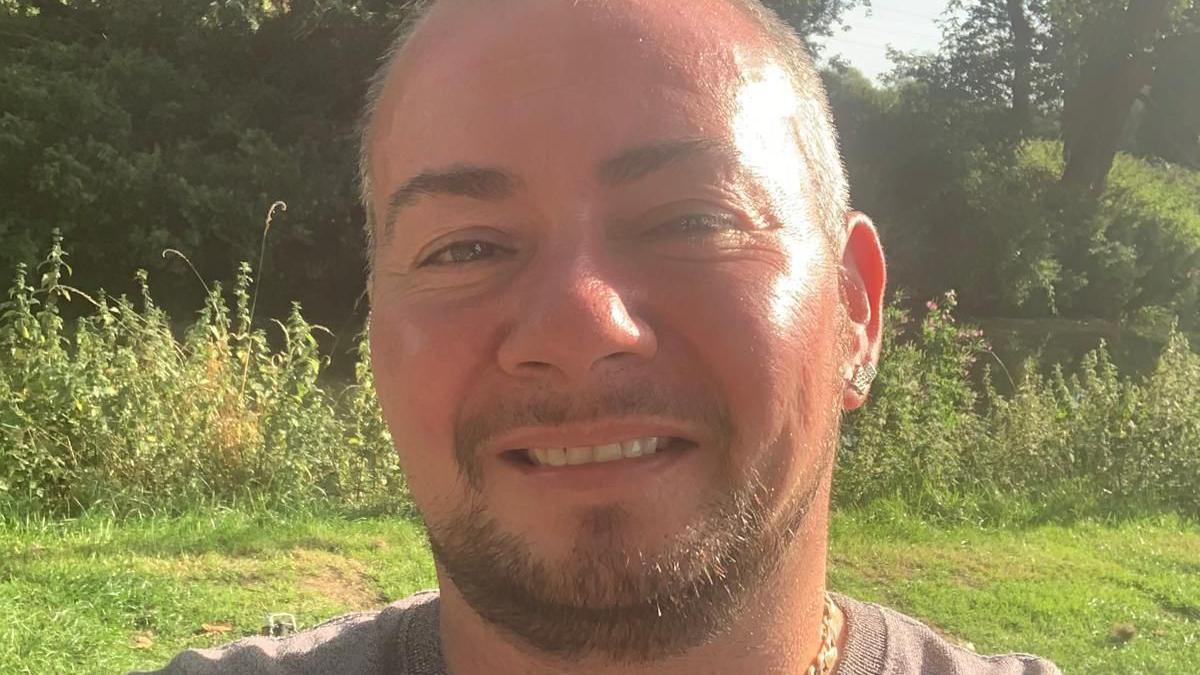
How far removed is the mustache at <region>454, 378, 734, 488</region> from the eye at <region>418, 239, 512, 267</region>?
8.0 inches

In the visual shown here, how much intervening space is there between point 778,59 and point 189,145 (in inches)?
524

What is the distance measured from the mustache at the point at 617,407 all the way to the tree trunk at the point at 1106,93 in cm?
1861

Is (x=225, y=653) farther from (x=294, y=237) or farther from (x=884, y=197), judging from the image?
(x=884, y=197)

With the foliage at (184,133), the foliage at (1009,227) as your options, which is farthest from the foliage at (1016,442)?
the foliage at (1009,227)

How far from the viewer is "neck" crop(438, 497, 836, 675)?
1329mm

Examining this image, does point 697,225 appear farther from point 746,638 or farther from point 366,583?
point 366,583

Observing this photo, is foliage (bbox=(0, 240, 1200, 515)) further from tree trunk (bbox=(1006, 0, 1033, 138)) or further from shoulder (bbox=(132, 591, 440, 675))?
tree trunk (bbox=(1006, 0, 1033, 138))

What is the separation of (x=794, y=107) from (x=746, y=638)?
0.73m

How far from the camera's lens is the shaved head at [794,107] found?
4.79 ft

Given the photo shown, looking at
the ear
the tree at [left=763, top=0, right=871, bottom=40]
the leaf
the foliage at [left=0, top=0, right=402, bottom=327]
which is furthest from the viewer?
the tree at [left=763, top=0, right=871, bottom=40]

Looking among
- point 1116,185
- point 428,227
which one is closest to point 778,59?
point 428,227

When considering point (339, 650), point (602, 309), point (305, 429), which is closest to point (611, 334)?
point (602, 309)

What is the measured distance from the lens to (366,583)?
15.5 ft

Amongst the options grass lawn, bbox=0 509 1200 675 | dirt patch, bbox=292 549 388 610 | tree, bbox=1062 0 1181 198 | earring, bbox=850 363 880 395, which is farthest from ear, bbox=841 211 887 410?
tree, bbox=1062 0 1181 198
